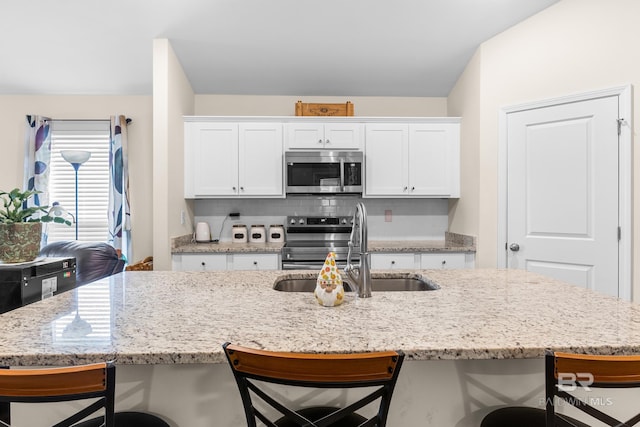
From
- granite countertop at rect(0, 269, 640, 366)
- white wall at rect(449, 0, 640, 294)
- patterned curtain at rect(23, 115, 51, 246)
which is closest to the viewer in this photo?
granite countertop at rect(0, 269, 640, 366)

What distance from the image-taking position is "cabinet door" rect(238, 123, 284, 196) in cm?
358

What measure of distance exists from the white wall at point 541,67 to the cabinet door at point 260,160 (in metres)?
1.83

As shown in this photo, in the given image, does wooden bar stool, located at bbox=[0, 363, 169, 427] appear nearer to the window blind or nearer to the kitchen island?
the kitchen island

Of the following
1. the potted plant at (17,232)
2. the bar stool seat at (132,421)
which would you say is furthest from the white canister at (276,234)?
the bar stool seat at (132,421)

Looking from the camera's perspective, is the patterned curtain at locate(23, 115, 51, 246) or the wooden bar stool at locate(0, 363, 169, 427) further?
the patterned curtain at locate(23, 115, 51, 246)

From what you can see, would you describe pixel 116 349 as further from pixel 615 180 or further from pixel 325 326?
pixel 615 180

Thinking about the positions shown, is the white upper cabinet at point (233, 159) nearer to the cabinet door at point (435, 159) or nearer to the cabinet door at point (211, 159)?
the cabinet door at point (211, 159)

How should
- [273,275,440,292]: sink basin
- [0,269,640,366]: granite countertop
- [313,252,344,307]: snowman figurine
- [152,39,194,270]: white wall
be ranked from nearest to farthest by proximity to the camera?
[0,269,640,366]: granite countertop, [313,252,344,307]: snowman figurine, [273,275,440,292]: sink basin, [152,39,194,270]: white wall

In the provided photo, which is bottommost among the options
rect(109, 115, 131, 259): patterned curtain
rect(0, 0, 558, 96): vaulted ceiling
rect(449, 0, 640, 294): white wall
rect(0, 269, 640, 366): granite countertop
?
rect(0, 269, 640, 366): granite countertop

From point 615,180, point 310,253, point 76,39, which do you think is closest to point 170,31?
point 76,39

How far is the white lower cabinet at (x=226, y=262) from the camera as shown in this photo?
3250 millimetres

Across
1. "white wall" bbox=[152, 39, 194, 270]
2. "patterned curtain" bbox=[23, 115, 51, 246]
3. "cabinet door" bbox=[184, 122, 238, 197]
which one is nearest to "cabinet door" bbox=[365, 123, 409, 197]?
"cabinet door" bbox=[184, 122, 238, 197]

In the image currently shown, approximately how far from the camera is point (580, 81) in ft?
8.74

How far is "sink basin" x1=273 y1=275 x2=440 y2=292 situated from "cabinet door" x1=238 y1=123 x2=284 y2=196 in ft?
6.16
